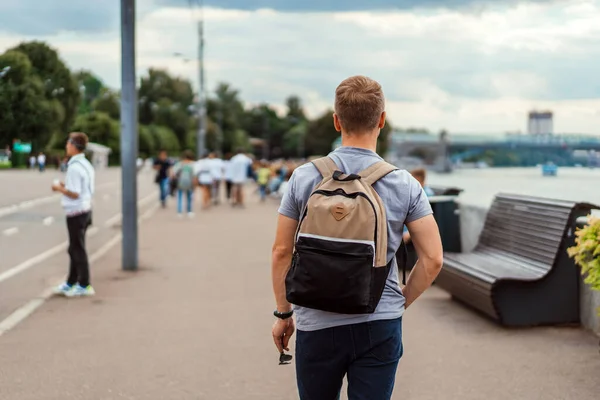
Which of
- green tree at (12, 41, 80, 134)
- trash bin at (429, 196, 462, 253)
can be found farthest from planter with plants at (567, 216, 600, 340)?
green tree at (12, 41, 80, 134)

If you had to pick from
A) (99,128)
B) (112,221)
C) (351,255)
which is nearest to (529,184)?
(99,128)

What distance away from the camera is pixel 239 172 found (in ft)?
88.7

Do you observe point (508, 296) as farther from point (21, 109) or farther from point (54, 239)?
point (54, 239)

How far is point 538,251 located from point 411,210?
15.7ft

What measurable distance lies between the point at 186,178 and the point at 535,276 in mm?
16076

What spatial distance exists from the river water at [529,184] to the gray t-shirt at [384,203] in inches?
195

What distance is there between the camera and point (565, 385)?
211 inches

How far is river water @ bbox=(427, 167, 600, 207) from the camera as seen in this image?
851 centimetres

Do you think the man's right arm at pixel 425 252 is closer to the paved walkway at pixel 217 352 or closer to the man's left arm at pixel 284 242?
the man's left arm at pixel 284 242

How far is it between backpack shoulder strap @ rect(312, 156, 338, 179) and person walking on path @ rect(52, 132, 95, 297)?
598 centimetres

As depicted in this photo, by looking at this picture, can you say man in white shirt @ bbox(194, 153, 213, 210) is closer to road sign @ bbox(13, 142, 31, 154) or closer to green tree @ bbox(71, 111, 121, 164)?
green tree @ bbox(71, 111, 121, 164)

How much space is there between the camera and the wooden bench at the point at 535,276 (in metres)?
6.94

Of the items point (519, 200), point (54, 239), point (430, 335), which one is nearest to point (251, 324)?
point (430, 335)

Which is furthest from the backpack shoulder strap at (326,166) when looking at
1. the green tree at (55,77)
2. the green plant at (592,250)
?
the green tree at (55,77)
